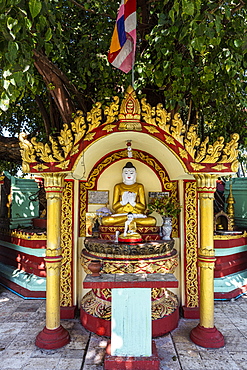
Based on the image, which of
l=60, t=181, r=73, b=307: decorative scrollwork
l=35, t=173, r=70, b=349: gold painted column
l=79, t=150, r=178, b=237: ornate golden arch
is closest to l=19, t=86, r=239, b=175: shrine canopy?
l=35, t=173, r=70, b=349: gold painted column

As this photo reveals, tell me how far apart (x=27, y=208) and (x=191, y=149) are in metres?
5.92

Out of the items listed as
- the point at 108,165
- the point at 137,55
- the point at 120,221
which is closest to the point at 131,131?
the point at 108,165

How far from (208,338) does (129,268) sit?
5.22 feet

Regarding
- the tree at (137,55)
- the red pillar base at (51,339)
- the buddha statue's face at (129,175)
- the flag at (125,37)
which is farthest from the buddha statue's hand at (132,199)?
the red pillar base at (51,339)

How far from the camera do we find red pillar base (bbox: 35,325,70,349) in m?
4.18

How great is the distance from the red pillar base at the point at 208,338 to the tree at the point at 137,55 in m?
3.62

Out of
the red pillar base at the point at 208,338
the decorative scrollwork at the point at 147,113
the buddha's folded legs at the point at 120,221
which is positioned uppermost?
the decorative scrollwork at the point at 147,113

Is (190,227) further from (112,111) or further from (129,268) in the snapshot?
(112,111)

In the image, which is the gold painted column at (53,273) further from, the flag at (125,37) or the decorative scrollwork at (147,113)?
the flag at (125,37)

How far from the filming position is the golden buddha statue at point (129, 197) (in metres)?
5.77

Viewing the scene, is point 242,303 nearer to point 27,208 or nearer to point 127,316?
point 127,316

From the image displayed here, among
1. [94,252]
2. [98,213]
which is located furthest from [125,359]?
[98,213]

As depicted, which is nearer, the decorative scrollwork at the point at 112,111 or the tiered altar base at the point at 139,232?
the decorative scrollwork at the point at 112,111

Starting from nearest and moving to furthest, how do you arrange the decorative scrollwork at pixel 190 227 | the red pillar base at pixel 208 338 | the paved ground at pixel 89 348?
the paved ground at pixel 89 348 < the red pillar base at pixel 208 338 < the decorative scrollwork at pixel 190 227
